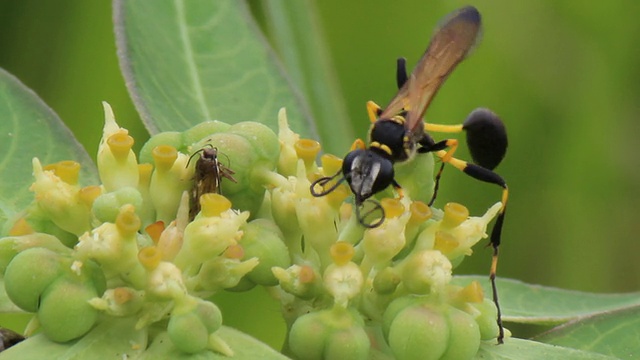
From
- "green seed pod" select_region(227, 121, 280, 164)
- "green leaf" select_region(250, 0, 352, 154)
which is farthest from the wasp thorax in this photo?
"green leaf" select_region(250, 0, 352, 154)

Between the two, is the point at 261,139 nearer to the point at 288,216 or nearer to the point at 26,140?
the point at 288,216

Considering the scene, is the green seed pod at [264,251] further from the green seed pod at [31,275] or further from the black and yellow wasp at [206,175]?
the green seed pod at [31,275]

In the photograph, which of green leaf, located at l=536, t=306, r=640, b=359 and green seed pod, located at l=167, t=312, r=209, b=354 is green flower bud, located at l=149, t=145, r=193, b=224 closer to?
green seed pod, located at l=167, t=312, r=209, b=354

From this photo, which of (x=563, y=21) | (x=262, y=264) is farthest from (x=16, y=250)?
(x=563, y=21)

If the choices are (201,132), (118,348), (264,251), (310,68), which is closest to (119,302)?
(118,348)

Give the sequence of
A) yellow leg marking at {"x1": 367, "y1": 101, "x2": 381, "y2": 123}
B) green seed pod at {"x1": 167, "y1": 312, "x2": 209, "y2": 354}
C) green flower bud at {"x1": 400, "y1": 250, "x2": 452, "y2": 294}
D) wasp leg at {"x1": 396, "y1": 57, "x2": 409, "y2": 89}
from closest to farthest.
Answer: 1. green seed pod at {"x1": 167, "y1": 312, "x2": 209, "y2": 354}
2. green flower bud at {"x1": 400, "y1": 250, "x2": 452, "y2": 294}
3. yellow leg marking at {"x1": 367, "y1": 101, "x2": 381, "y2": 123}
4. wasp leg at {"x1": 396, "y1": 57, "x2": 409, "y2": 89}

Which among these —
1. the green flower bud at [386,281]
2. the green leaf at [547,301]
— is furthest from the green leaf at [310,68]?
the green flower bud at [386,281]
